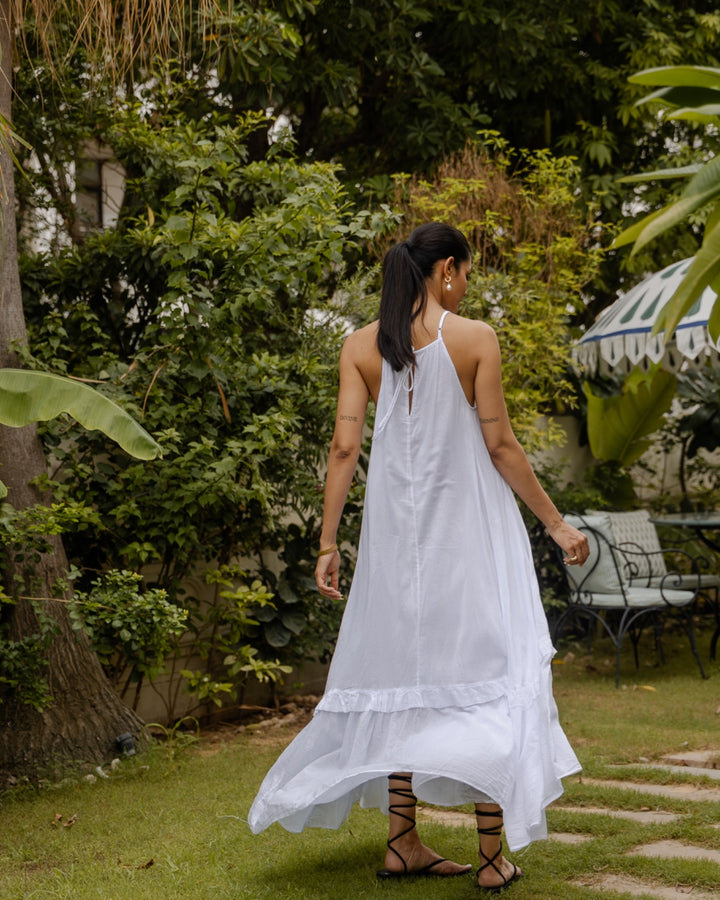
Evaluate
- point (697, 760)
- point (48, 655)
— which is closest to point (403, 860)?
point (697, 760)

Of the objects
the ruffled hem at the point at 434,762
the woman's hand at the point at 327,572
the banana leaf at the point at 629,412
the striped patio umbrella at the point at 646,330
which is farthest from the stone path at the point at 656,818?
the banana leaf at the point at 629,412

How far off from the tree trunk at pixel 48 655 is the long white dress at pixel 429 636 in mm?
2002

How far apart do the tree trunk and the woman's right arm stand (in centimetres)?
191

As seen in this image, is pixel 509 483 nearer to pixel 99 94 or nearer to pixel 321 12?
pixel 99 94

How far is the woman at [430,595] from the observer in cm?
325

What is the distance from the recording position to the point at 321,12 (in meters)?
7.89

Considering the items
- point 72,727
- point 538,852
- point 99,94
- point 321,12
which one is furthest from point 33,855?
point 321,12

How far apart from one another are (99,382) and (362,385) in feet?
7.04

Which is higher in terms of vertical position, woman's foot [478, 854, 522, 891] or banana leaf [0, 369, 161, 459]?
banana leaf [0, 369, 161, 459]

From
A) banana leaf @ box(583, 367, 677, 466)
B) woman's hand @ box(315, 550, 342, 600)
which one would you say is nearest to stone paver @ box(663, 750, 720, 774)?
woman's hand @ box(315, 550, 342, 600)

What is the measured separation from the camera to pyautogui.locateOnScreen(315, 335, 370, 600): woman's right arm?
3.53 meters

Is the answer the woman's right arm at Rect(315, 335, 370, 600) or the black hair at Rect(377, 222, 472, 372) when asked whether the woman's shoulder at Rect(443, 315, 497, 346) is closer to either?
the black hair at Rect(377, 222, 472, 372)

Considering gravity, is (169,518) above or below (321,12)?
below

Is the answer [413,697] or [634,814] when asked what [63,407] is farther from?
[634,814]
